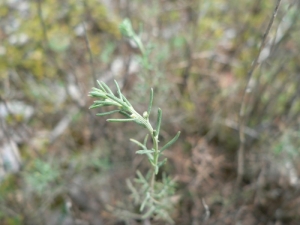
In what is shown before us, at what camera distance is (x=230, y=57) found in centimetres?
221

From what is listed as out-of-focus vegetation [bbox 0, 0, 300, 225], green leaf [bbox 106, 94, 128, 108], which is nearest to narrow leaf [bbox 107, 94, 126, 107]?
green leaf [bbox 106, 94, 128, 108]

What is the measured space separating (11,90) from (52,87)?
0.84 ft

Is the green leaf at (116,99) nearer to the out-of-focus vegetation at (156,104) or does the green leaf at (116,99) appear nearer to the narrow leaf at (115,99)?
the narrow leaf at (115,99)

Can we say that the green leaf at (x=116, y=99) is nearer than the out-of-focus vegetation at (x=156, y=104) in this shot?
Yes

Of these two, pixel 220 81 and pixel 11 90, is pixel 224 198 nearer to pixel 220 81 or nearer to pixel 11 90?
pixel 220 81

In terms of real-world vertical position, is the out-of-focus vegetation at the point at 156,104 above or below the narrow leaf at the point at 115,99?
below

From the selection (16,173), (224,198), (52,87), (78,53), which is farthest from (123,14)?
(224,198)

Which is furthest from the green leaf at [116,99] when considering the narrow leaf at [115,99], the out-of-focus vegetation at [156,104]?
the out-of-focus vegetation at [156,104]

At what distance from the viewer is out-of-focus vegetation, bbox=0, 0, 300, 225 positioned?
61.0 inches

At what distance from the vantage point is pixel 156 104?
1.57 m

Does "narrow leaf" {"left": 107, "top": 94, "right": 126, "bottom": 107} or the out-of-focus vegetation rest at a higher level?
"narrow leaf" {"left": 107, "top": 94, "right": 126, "bottom": 107}

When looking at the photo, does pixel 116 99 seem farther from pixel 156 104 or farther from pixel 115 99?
pixel 156 104

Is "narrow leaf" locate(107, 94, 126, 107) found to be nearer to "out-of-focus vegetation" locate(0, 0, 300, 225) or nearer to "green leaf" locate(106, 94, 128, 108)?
"green leaf" locate(106, 94, 128, 108)

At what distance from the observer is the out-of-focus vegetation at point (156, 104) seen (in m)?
1.55
